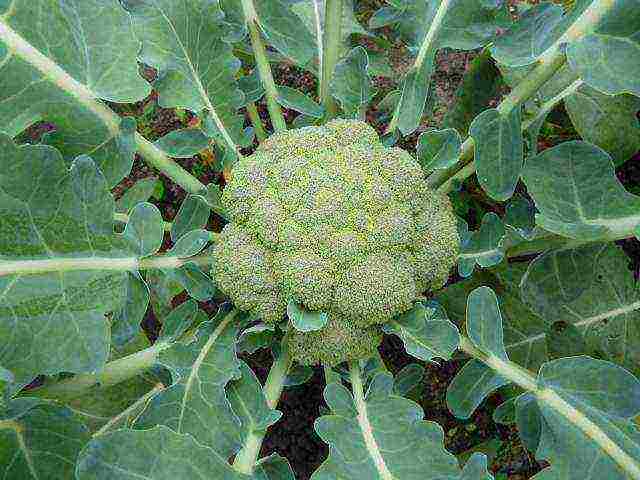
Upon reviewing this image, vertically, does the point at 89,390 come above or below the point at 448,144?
below

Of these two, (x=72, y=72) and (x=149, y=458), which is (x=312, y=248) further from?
(x=72, y=72)

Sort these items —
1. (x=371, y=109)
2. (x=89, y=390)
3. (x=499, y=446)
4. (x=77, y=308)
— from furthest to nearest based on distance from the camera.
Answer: (x=371, y=109)
(x=499, y=446)
(x=89, y=390)
(x=77, y=308)

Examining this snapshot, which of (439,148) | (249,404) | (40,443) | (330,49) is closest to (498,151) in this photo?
(439,148)

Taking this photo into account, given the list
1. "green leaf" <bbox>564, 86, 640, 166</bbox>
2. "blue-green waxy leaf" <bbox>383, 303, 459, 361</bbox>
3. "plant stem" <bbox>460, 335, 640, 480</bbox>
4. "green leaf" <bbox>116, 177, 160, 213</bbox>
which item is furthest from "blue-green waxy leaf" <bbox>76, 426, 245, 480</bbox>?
"green leaf" <bbox>564, 86, 640, 166</bbox>

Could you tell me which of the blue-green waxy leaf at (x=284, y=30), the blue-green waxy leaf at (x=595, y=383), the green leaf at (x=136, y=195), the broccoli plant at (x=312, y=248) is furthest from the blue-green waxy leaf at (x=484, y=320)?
the green leaf at (x=136, y=195)

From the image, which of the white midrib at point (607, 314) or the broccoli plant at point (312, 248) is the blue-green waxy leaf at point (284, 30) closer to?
the broccoli plant at point (312, 248)

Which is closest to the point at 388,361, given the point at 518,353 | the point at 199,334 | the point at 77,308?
the point at 518,353

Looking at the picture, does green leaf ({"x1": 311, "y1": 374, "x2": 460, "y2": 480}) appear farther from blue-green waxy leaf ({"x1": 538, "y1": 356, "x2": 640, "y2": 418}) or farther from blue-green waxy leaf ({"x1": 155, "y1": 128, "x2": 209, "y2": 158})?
blue-green waxy leaf ({"x1": 155, "y1": 128, "x2": 209, "y2": 158})

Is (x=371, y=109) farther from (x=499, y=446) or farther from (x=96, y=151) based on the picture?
(x=499, y=446)
